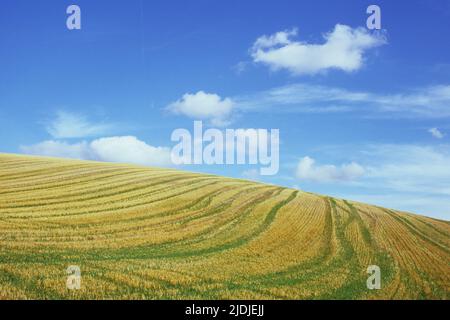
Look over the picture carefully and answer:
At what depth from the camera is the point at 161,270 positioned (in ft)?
68.1

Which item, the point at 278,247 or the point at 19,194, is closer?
the point at 278,247

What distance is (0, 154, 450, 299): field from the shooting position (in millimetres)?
18688

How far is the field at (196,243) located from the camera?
1869 centimetres

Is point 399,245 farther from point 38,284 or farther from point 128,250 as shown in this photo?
point 38,284

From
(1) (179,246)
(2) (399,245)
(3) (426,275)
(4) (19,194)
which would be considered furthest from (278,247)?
(4) (19,194)

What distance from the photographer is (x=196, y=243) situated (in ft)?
91.7

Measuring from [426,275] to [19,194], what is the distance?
3137 cm

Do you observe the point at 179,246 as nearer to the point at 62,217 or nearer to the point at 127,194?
the point at 62,217

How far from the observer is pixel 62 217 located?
104 feet

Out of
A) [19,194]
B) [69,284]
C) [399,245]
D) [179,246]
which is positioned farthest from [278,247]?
[19,194]

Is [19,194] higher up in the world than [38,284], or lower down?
Result: higher up
